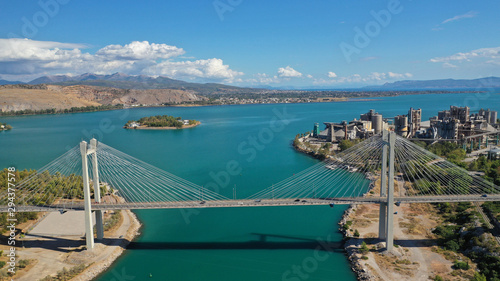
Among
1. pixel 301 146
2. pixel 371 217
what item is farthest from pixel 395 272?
pixel 301 146

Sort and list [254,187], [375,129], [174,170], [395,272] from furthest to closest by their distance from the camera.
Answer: [375,129], [174,170], [254,187], [395,272]

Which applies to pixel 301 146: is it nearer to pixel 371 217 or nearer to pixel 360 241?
pixel 371 217

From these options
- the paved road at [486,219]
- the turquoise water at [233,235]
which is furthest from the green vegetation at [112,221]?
the paved road at [486,219]

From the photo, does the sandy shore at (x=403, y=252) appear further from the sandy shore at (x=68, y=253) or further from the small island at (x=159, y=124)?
the small island at (x=159, y=124)

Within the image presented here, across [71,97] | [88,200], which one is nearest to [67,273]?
[88,200]

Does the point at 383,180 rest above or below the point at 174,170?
above

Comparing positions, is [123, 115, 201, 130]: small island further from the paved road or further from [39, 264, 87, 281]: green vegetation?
the paved road

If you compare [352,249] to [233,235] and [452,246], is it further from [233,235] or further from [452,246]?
[233,235]
